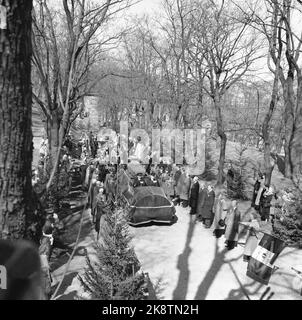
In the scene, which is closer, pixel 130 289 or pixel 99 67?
pixel 130 289

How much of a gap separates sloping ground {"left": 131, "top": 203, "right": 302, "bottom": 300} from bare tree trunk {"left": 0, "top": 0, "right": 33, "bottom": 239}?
501 cm

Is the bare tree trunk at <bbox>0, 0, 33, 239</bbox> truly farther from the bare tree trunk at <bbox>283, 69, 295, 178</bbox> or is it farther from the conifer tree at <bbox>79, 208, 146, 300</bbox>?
the bare tree trunk at <bbox>283, 69, 295, 178</bbox>

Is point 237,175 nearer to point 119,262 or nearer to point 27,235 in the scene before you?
point 119,262

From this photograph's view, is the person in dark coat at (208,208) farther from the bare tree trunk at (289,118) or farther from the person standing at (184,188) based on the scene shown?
the bare tree trunk at (289,118)

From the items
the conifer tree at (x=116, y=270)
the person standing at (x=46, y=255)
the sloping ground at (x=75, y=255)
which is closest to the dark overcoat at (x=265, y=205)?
the sloping ground at (x=75, y=255)

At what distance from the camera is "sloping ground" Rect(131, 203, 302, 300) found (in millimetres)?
8547

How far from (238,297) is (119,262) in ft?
11.9

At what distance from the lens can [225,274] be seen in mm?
9492

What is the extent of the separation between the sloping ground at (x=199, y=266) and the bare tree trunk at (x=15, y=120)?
197 inches

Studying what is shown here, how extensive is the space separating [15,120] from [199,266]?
8205mm

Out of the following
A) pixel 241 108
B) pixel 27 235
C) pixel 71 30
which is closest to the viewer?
pixel 27 235

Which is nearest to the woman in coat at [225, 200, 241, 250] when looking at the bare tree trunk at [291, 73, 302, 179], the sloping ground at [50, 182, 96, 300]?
the sloping ground at [50, 182, 96, 300]

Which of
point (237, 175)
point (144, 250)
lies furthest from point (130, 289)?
point (237, 175)

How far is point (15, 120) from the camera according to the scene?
8.75ft
